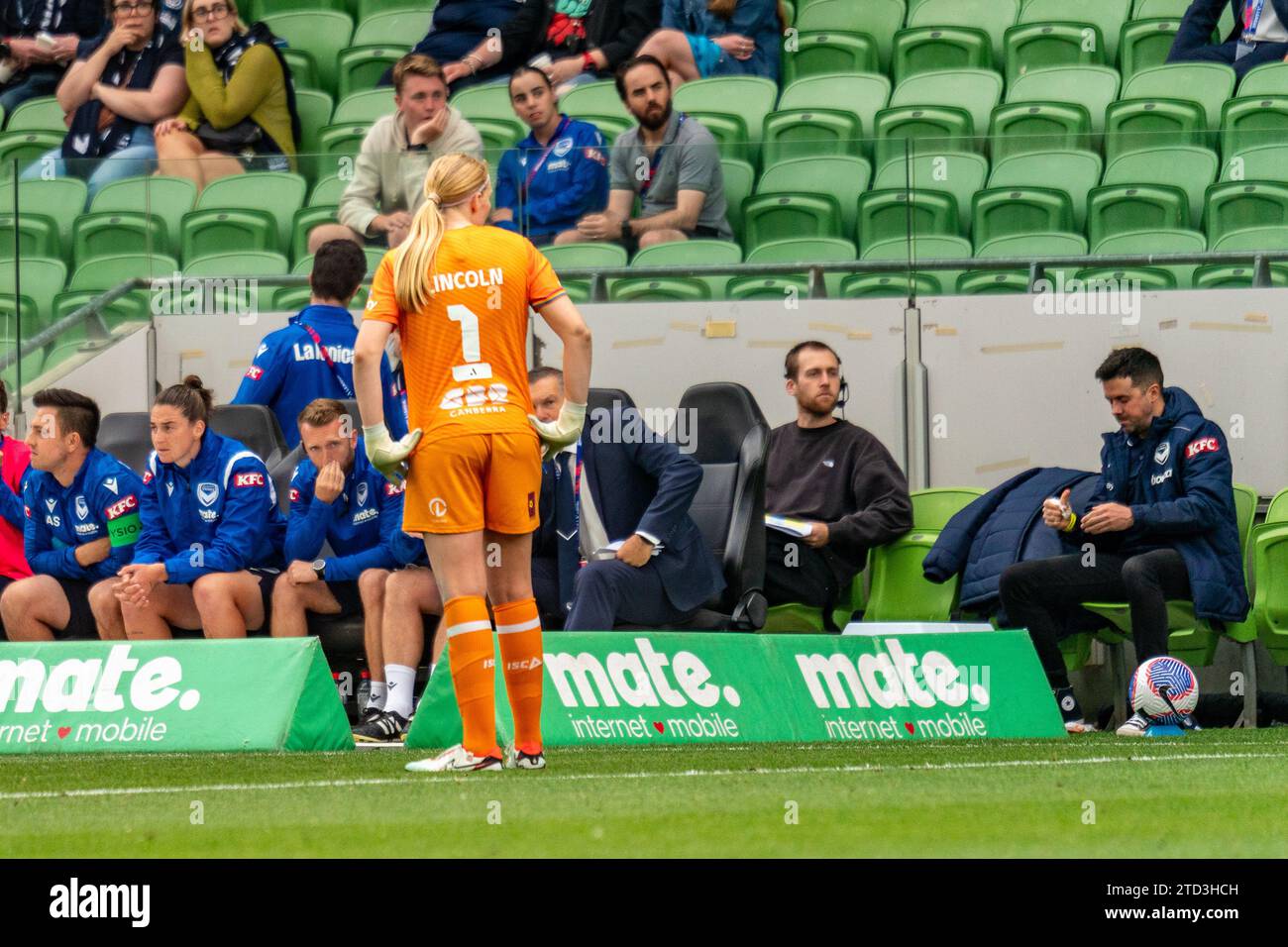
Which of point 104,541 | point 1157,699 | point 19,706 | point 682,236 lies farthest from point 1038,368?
point 19,706

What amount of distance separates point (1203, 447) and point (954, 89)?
4666mm

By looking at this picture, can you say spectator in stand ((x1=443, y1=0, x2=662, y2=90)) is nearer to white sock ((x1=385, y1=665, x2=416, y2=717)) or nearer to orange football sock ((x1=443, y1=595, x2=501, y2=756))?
white sock ((x1=385, y1=665, x2=416, y2=717))

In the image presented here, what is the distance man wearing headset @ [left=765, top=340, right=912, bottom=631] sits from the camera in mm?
8719

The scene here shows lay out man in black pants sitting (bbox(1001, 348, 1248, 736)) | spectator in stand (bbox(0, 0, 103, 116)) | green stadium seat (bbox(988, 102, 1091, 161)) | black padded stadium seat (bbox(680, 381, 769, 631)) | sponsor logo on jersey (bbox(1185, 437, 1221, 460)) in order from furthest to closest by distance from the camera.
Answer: spectator in stand (bbox(0, 0, 103, 116))
green stadium seat (bbox(988, 102, 1091, 161))
black padded stadium seat (bbox(680, 381, 769, 631))
sponsor logo on jersey (bbox(1185, 437, 1221, 460))
man in black pants sitting (bbox(1001, 348, 1248, 736))

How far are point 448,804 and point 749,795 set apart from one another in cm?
72

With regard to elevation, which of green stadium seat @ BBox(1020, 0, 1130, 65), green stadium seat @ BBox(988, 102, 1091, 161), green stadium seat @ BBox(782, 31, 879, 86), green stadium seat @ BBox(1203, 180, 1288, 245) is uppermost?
green stadium seat @ BBox(1020, 0, 1130, 65)

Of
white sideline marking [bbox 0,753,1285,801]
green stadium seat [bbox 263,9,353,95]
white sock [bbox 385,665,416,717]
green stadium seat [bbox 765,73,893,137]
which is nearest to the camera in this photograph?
white sideline marking [bbox 0,753,1285,801]

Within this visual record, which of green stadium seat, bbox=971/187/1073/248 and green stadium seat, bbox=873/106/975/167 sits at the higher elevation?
green stadium seat, bbox=873/106/975/167

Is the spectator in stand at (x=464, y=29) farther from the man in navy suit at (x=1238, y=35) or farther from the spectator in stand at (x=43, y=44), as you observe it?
the man in navy suit at (x=1238, y=35)

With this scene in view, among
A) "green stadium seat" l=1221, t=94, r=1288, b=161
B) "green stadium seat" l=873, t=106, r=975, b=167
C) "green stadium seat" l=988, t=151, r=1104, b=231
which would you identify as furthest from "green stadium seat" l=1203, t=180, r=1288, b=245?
"green stadium seat" l=873, t=106, r=975, b=167

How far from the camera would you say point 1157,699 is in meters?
7.16

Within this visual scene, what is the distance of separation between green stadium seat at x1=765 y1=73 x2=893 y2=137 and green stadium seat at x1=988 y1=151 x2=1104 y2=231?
8.11 ft

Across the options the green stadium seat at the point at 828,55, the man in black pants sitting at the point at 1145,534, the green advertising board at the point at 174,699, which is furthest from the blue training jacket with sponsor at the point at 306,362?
the green stadium seat at the point at 828,55

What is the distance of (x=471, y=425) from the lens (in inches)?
219
